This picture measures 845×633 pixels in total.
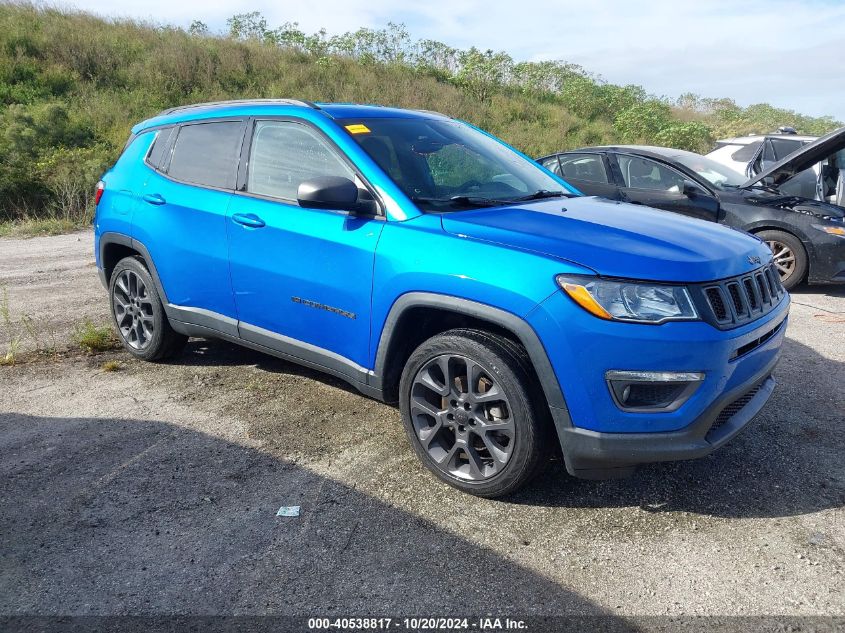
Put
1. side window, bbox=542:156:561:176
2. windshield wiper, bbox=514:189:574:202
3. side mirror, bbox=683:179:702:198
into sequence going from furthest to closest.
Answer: side window, bbox=542:156:561:176 → side mirror, bbox=683:179:702:198 → windshield wiper, bbox=514:189:574:202

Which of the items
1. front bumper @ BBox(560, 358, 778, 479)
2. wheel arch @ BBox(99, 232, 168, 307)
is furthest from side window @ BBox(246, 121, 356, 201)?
front bumper @ BBox(560, 358, 778, 479)

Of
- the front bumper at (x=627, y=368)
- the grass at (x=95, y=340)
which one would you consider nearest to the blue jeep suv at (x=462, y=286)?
the front bumper at (x=627, y=368)

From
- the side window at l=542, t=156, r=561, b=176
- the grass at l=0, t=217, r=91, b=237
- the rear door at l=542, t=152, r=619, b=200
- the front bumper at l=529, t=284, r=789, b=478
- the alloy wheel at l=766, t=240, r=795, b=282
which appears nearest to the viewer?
the front bumper at l=529, t=284, r=789, b=478

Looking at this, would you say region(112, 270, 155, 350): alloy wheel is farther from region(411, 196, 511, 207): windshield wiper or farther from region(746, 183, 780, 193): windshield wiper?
region(746, 183, 780, 193): windshield wiper

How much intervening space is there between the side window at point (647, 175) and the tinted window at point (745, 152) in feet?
12.0

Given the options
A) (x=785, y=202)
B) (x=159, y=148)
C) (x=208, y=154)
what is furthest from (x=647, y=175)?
(x=159, y=148)

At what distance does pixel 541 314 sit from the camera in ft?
9.04

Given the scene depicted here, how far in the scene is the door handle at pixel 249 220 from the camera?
12.5ft

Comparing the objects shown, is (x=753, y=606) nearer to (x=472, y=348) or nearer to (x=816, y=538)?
(x=816, y=538)

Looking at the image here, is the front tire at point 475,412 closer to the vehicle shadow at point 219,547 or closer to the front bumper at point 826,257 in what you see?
the vehicle shadow at point 219,547

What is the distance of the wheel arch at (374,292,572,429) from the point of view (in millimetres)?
2809

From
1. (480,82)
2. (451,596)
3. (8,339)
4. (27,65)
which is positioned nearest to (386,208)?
(451,596)

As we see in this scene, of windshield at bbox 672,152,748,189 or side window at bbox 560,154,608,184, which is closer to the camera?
windshield at bbox 672,152,748,189

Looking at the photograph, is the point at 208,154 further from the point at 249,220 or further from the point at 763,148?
the point at 763,148
